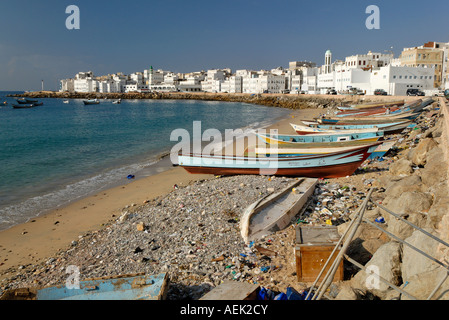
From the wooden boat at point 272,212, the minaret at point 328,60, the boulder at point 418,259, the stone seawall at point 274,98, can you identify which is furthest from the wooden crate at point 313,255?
the minaret at point 328,60

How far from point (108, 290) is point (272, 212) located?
4026 mm

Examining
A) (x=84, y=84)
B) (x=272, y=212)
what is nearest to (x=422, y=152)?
(x=272, y=212)

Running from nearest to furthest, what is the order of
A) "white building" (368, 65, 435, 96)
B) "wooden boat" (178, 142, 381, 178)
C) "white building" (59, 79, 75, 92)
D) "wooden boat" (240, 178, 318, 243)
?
"wooden boat" (240, 178, 318, 243) → "wooden boat" (178, 142, 381, 178) → "white building" (368, 65, 435, 96) → "white building" (59, 79, 75, 92)

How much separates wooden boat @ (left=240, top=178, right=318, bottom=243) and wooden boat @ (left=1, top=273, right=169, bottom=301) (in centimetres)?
243

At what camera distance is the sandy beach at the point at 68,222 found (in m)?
7.35

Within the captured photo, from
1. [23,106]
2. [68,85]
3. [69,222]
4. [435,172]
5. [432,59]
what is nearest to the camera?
[435,172]

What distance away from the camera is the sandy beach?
24.1 ft

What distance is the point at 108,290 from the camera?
4.64 m

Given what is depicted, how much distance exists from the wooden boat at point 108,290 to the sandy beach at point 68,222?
251 centimetres

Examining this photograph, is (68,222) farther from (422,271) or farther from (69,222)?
(422,271)

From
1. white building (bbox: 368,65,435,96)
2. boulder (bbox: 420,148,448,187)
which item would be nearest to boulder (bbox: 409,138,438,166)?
boulder (bbox: 420,148,448,187)

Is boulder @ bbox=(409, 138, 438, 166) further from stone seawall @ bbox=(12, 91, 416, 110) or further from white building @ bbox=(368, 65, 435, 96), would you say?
white building @ bbox=(368, 65, 435, 96)

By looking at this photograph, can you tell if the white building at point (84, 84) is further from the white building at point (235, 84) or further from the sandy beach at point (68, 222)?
the sandy beach at point (68, 222)
